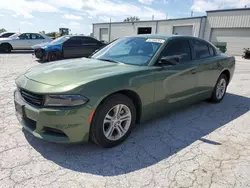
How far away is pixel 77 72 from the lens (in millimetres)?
2814

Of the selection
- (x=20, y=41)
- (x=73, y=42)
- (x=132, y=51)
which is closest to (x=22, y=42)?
(x=20, y=41)

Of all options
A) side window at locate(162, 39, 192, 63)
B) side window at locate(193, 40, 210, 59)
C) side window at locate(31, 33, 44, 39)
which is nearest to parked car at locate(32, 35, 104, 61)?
side window at locate(31, 33, 44, 39)

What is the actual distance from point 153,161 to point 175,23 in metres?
25.1

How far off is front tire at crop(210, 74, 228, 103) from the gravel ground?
3.80 ft

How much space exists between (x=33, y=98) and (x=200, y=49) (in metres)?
3.35

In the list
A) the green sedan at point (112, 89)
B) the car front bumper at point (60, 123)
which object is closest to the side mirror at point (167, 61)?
the green sedan at point (112, 89)

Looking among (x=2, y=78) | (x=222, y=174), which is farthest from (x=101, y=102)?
(x=2, y=78)

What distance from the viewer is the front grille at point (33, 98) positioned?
8.05 ft

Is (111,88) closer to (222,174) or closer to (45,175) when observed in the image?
(45,175)

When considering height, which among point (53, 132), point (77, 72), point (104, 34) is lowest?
point (53, 132)

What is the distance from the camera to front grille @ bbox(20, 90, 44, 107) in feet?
8.05

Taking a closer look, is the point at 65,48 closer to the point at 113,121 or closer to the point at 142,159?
the point at 113,121

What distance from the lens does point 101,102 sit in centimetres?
257

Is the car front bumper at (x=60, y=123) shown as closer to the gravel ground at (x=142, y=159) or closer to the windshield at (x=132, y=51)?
the gravel ground at (x=142, y=159)
